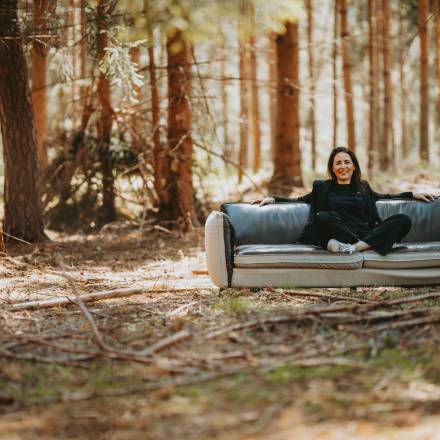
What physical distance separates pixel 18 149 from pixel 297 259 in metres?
4.57

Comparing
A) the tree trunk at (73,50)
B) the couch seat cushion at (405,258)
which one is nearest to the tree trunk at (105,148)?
the tree trunk at (73,50)

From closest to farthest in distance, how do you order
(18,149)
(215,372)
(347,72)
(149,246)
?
(215,372)
(18,149)
(149,246)
(347,72)

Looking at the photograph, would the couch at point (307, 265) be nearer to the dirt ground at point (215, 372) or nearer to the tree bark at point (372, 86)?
the dirt ground at point (215, 372)

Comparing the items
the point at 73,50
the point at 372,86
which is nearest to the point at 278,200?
the point at 73,50

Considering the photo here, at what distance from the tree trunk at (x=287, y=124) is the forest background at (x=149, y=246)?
0.03m

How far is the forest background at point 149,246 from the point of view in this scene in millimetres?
3195

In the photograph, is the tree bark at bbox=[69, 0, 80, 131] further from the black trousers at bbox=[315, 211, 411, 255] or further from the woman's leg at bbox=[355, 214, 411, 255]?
the woman's leg at bbox=[355, 214, 411, 255]

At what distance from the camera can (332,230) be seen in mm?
5973

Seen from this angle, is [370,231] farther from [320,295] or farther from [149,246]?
[149,246]

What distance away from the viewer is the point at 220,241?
5.86m

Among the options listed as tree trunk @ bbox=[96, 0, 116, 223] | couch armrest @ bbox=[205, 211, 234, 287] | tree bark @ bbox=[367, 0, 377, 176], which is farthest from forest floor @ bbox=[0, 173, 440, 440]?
tree bark @ bbox=[367, 0, 377, 176]

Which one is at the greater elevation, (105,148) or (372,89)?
(372,89)

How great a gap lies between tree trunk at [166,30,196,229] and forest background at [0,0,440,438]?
2cm

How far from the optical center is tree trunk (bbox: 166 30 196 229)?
9.96 meters
